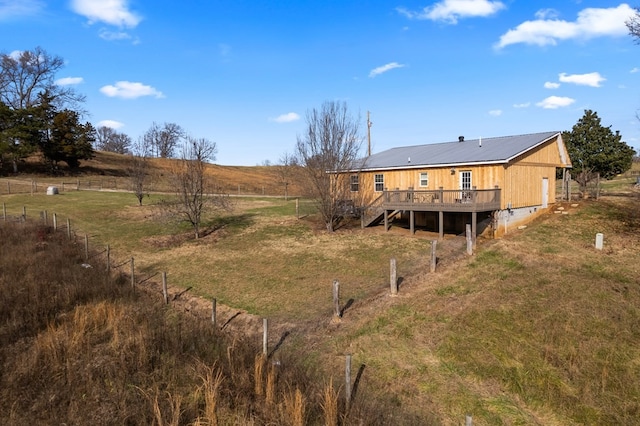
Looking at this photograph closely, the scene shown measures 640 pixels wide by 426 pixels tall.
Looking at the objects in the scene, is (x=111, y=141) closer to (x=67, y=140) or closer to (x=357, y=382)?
(x=67, y=140)

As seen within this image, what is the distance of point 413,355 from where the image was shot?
10664 millimetres

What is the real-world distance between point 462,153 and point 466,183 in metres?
2.97

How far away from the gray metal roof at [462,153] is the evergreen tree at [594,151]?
9.15 meters

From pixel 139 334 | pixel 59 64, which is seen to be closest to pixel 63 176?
pixel 59 64

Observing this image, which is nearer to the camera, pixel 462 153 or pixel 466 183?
pixel 466 183

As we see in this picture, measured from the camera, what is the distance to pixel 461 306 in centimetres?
Answer: 1320

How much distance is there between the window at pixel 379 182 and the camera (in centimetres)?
→ 2858

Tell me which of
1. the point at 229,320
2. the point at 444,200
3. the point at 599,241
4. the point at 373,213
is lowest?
the point at 229,320

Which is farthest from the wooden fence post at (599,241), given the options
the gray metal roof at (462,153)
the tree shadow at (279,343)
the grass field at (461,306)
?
the tree shadow at (279,343)

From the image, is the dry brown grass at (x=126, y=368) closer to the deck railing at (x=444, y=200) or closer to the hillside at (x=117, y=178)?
the deck railing at (x=444, y=200)

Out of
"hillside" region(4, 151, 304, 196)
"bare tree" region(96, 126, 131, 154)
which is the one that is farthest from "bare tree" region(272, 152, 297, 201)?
"bare tree" region(96, 126, 131, 154)

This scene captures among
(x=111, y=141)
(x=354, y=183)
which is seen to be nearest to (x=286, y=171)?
(x=354, y=183)

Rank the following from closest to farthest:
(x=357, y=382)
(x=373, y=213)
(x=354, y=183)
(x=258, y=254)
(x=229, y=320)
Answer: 1. (x=357, y=382)
2. (x=229, y=320)
3. (x=258, y=254)
4. (x=373, y=213)
5. (x=354, y=183)

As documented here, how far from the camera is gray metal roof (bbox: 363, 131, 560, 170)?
23.5 m
